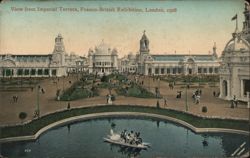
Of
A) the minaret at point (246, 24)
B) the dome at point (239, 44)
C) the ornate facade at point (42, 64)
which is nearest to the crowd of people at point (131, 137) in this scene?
the ornate facade at point (42, 64)

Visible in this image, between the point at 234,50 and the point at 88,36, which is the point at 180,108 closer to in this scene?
the point at 234,50

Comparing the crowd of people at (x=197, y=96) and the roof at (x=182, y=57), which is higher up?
the roof at (x=182, y=57)

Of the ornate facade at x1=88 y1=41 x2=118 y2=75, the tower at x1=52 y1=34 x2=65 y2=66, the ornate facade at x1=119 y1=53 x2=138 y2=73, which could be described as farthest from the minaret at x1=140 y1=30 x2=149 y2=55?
the tower at x1=52 y1=34 x2=65 y2=66

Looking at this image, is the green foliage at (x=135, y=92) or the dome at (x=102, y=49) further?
the green foliage at (x=135, y=92)

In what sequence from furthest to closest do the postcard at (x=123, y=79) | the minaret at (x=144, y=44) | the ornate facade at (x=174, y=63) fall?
the ornate facade at (x=174, y=63) < the minaret at (x=144, y=44) < the postcard at (x=123, y=79)

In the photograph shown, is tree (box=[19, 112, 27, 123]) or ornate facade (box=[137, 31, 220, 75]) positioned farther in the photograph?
ornate facade (box=[137, 31, 220, 75])

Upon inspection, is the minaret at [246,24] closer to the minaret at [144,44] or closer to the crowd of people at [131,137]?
the minaret at [144,44]

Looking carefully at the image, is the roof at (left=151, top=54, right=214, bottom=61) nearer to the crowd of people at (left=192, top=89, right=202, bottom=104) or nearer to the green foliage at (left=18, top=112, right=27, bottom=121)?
the crowd of people at (left=192, top=89, right=202, bottom=104)
